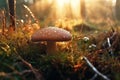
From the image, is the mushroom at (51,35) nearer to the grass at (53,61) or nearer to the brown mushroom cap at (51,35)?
the brown mushroom cap at (51,35)

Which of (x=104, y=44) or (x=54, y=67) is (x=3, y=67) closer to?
(x=54, y=67)

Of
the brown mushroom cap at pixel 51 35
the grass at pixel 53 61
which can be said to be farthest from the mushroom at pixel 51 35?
the grass at pixel 53 61

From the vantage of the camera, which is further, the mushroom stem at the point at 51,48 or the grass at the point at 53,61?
the mushroom stem at the point at 51,48

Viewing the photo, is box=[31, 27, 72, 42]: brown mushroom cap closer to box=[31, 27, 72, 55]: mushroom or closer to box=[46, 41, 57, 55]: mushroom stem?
box=[31, 27, 72, 55]: mushroom

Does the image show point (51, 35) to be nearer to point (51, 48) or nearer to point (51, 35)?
point (51, 35)

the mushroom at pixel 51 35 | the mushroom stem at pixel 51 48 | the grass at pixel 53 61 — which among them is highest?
the mushroom at pixel 51 35

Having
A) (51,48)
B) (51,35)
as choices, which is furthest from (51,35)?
(51,48)

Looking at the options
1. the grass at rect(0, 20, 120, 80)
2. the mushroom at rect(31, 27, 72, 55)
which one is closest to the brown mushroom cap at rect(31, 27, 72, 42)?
the mushroom at rect(31, 27, 72, 55)

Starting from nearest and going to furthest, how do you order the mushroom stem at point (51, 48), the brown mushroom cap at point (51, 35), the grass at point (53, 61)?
the grass at point (53, 61) → the brown mushroom cap at point (51, 35) → the mushroom stem at point (51, 48)
